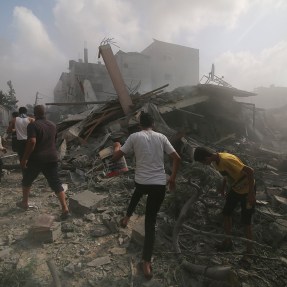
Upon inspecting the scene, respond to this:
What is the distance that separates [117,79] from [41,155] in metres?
6.49

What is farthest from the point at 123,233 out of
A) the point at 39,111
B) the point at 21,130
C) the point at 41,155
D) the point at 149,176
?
the point at 21,130

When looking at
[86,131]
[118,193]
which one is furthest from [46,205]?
[86,131]

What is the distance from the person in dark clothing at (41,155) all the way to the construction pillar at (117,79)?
5403 millimetres

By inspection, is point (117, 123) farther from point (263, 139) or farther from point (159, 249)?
point (263, 139)

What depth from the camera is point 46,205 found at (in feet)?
17.5

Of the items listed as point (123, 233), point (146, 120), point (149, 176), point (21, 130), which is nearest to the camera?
point (149, 176)

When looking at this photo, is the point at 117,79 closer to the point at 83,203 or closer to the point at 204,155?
the point at 83,203

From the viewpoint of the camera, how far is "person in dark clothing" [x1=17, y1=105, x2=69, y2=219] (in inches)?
177

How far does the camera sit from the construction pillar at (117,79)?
1005 cm

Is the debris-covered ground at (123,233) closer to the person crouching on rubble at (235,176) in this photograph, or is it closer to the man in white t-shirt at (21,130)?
the person crouching on rubble at (235,176)

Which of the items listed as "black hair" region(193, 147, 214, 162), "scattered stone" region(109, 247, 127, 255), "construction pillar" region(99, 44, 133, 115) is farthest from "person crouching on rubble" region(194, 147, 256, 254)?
"construction pillar" region(99, 44, 133, 115)

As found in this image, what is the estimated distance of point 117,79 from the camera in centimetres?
1055

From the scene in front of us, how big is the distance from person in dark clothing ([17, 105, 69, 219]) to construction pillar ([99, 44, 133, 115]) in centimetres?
540

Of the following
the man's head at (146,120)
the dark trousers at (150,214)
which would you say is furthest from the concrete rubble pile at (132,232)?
the man's head at (146,120)
